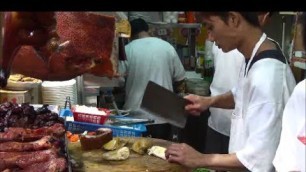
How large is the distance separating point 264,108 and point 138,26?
10.1 ft

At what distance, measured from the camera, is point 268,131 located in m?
2.24

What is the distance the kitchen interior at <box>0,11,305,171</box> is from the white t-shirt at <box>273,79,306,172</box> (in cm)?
90

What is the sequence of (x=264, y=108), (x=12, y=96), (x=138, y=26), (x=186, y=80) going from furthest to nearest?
(x=186, y=80) < (x=138, y=26) < (x=12, y=96) < (x=264, y=108)

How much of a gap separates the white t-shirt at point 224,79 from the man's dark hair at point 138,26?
99 centimetres

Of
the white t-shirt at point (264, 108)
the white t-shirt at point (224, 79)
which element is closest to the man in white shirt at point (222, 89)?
the white t-shirt at point (224, 79)

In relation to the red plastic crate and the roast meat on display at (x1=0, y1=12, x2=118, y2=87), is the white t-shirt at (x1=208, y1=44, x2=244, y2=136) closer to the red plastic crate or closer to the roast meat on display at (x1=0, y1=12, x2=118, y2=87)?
the red plastic crate

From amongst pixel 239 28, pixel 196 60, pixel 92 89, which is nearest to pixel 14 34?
pixel 239 28

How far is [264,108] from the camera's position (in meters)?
2.23

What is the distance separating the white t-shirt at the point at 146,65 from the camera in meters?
5.14

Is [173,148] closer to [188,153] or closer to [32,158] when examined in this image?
[188,153]

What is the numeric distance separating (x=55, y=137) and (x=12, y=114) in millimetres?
473

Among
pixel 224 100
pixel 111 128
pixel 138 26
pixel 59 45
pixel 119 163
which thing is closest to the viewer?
pixel 59 45

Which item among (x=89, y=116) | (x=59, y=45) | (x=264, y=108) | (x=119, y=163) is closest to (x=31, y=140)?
(x=119, y=163)

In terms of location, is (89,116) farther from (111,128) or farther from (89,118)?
(111,128)
